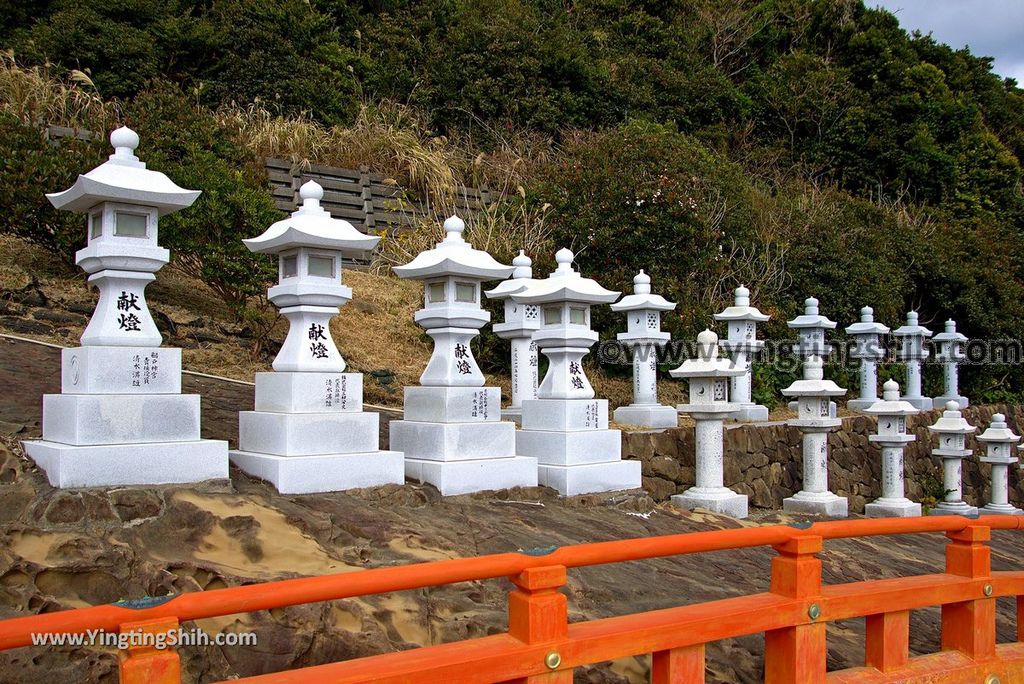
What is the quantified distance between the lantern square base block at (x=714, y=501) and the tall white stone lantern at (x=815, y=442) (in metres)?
1.32

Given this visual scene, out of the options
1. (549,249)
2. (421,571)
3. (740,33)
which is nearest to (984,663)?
(421,571)

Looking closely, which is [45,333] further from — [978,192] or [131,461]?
[978,192]

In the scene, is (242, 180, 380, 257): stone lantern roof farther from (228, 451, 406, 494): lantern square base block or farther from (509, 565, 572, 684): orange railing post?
(509, 565, 572, 684): orange railing post

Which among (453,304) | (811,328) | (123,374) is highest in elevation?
(811,328)

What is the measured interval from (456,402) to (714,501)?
2959mm

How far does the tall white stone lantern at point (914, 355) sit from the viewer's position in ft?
44.3

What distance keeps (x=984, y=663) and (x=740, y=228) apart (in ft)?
35.9

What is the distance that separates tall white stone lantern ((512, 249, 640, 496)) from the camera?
709 centimetres

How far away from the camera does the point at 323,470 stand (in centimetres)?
561

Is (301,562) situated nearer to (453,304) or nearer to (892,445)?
(453,304)

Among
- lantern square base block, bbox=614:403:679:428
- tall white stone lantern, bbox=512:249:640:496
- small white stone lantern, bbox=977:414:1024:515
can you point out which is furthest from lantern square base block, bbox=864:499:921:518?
tall white stone lantern, bbox=512:249:640:496

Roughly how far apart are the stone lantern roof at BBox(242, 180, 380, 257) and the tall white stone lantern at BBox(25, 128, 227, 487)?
0.68m

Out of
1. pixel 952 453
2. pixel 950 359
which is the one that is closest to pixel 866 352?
pixel 952 453

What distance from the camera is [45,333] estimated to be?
848 centimetres
